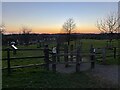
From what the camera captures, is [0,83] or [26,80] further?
[26,80]

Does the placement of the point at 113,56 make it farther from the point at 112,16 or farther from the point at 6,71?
the point at 112,16

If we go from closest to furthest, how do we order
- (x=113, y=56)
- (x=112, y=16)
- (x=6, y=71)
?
(x=6, y=71), (x=113, y=56), (x=112, y=16)

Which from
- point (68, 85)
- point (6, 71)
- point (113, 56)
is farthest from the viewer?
point (113, 56)

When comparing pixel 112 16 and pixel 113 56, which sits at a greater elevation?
pixel 112 16

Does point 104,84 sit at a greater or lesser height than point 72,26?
lesser

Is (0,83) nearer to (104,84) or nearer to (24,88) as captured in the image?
(24,88)

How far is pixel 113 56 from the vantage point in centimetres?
1953

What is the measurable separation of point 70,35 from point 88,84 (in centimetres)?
5325

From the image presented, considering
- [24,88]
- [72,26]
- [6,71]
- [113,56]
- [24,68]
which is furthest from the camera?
[72,26]

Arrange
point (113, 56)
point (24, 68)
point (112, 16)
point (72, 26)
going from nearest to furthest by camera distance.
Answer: point (24, 68) < point (113, 56) < point (112, 16) < point (72, 26)

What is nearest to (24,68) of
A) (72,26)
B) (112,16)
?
(112,16)

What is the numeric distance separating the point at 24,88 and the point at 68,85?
1.39 meters

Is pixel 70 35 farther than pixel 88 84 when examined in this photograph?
Yes

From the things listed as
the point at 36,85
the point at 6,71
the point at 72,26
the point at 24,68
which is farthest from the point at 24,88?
the point at 72,26
